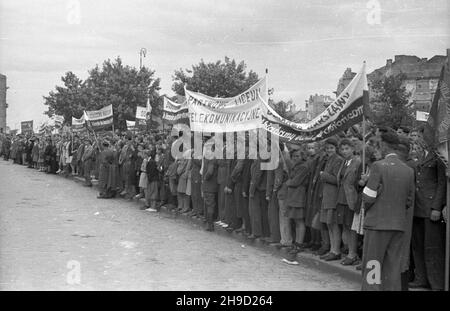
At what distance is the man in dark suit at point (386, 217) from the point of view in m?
6.33

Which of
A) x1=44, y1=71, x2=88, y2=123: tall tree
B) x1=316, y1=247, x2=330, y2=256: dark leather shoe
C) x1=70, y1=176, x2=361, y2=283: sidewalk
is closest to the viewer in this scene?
x1=70, y1=176, x2=361, y2=283: sidewalk

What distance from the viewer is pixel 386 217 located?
6.32 m

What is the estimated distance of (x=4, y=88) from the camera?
8481cm

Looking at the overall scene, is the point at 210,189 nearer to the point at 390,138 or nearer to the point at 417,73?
the point at 390,138

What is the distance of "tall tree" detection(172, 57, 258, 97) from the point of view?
3112cm

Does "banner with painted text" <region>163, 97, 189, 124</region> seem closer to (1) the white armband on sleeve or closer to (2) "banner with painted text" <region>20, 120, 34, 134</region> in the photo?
(1) the white armband on sleeve

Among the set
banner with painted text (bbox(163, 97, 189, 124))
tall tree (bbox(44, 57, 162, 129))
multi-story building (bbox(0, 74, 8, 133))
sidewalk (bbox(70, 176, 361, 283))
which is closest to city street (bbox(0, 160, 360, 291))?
sidewalk (bbox(70, 176, 361, 283))

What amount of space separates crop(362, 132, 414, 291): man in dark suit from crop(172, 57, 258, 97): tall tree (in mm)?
24528

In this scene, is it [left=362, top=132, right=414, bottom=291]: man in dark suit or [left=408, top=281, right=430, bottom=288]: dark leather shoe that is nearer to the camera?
[left=362, top=132, right=414, bottom=291]: man in dark suit

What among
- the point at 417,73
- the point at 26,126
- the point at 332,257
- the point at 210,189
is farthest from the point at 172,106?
the point at 417,73

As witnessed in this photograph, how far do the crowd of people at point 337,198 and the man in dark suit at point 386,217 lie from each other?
0.04ft

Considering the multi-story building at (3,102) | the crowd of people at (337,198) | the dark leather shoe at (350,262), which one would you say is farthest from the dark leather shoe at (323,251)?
the multi-story building at (3,102)

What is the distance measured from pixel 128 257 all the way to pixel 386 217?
4.16 m
